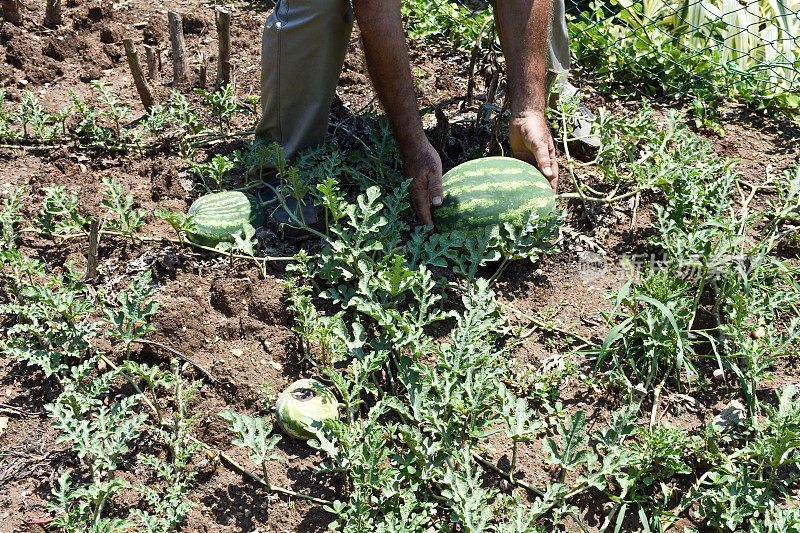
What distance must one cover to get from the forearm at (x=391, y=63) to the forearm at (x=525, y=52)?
0.49 m

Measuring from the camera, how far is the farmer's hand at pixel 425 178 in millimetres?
3340

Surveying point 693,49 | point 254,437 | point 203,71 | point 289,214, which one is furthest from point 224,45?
point 693,49

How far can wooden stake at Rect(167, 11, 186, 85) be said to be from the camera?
176 inches

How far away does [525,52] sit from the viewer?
3410 millimetres

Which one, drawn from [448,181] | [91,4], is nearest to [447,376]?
[448,181]

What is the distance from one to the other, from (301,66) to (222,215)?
2.77 feet

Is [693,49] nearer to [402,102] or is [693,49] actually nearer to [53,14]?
[402,102]

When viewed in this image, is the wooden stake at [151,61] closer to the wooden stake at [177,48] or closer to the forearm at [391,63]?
the wooden stake at [177,48]

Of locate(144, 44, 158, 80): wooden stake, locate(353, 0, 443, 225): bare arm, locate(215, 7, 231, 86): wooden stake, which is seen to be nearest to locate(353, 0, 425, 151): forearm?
locate(353, 0, 443, 225): bare arm

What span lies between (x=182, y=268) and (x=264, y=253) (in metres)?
0.38

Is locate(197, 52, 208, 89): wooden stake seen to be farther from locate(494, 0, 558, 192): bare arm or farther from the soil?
locate(494, 0, 558, 192): bare arm

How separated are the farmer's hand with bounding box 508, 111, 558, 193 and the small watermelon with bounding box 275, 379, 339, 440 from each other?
1.49 metres

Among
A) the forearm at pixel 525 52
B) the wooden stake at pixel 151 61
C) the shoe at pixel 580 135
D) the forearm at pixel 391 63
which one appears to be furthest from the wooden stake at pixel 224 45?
the shoe at pixel 580 135

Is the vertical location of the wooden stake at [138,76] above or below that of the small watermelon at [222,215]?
above
